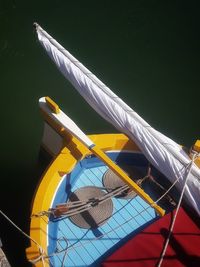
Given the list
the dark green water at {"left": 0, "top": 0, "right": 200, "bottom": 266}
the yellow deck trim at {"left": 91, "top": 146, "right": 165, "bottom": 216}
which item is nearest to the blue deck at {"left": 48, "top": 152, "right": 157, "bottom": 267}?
the yellow deck trim at {"left": 91, "top": 146, "right": 165, "bottom": 216}

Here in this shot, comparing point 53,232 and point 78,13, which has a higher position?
point 78,13

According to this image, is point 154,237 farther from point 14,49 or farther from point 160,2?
point 160,2

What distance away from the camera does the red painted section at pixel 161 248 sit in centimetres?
478

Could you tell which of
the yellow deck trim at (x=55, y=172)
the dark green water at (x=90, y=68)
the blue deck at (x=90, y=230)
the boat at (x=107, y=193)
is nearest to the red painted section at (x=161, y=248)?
the boat at (x=107, y=193)

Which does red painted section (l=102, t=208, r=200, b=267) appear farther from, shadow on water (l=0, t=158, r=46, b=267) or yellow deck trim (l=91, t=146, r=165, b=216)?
shadow on water (l=0, t=158, r=46, b=267)

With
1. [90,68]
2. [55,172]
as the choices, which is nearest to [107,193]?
[55,172]

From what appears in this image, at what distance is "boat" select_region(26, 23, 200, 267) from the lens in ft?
16.2

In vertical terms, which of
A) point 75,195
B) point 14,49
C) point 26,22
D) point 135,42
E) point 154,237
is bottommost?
point 154,237

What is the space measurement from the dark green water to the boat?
5.11 ft

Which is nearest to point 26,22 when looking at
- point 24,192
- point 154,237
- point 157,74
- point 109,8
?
point 109,8

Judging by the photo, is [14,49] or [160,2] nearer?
[14,49]

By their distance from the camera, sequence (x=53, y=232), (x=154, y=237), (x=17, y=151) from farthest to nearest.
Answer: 1. (x=17, y=151)
2. (x=53, y=232)
3. (x=154, y=237)

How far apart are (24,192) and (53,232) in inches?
87.3

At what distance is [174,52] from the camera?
12.6 metres
